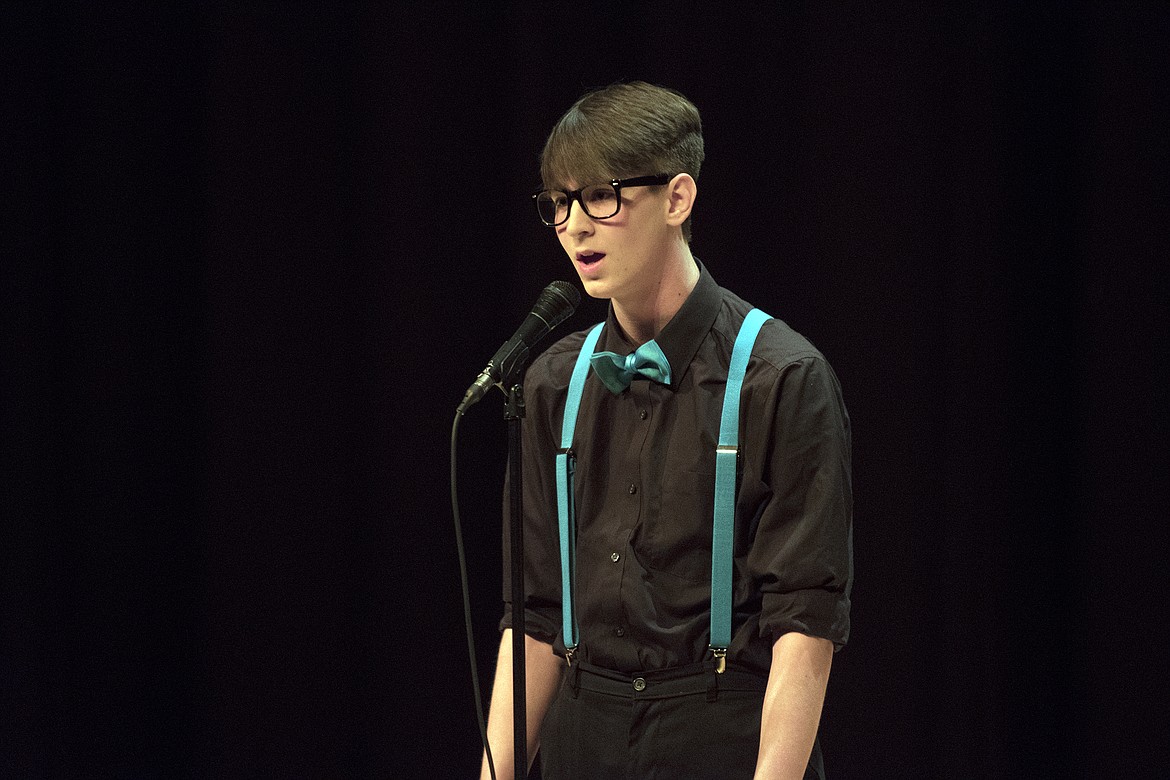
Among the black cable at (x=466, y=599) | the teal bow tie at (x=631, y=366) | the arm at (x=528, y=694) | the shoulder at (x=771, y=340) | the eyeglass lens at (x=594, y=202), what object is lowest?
the arm at (x=528, y=694)

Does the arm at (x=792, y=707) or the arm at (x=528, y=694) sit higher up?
the arm at (x=792, y=707)

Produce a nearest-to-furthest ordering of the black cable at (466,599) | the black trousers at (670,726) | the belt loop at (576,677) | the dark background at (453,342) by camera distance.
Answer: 1. the black cable at (466,599)
2. the black trousers at (670,726)
3. the belt loop at (576,677)
4. the dark background at (453,342)

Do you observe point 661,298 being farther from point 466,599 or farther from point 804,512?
point 466,599

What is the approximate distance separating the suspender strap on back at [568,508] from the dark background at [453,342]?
2.53ft

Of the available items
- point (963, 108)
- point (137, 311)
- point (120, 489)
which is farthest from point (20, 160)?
point (963, 108)

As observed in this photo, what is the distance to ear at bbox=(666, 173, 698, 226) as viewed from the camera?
164 centimetres

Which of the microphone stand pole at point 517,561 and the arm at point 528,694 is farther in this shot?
the arm at point 528,694

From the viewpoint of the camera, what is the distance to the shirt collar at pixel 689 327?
166 cm

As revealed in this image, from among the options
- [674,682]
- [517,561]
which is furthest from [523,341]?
[674,682]

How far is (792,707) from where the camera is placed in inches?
57.2

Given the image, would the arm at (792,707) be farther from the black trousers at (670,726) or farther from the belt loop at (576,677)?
the belt loop at (576,677)

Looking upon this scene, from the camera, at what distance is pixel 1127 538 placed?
2.22 metres

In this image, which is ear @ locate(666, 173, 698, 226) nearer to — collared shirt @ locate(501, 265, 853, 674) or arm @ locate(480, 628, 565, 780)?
collared shirt @ locate(501, 265, 853, 674)

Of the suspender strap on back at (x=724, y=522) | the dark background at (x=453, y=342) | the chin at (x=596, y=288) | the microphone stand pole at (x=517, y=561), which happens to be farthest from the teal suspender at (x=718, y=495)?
the dark background at (x=453, y=342)
